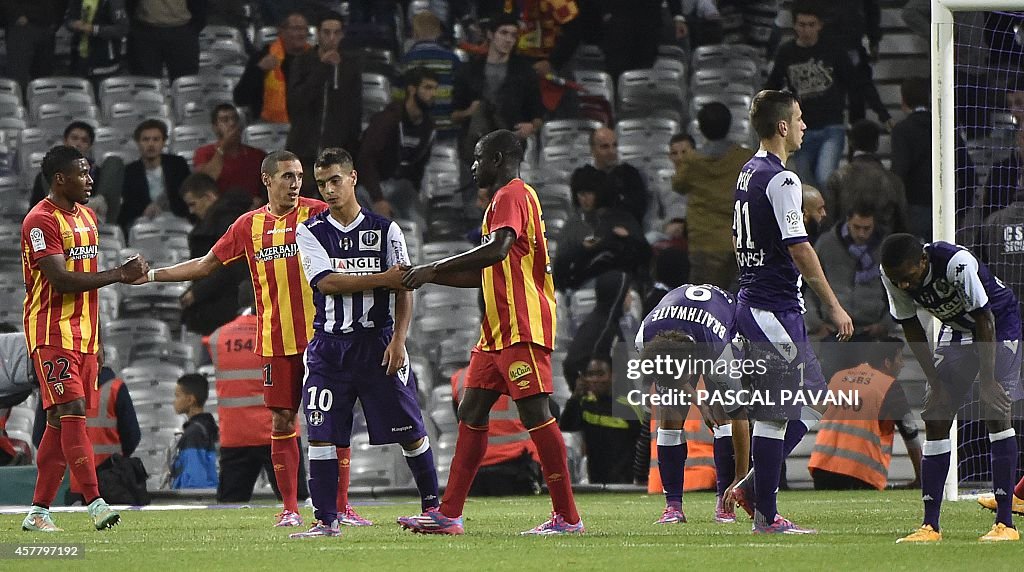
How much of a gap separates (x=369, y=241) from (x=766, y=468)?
87.3 inches

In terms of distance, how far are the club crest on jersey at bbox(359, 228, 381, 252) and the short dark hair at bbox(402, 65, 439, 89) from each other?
302 inches

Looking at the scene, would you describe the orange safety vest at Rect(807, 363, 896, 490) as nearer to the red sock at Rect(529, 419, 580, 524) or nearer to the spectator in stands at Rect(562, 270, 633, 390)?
the spectator in stands at Rect(562, 270, 633, 390)

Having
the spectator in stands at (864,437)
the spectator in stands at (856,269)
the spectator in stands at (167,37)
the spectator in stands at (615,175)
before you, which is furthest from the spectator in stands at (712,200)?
the spectator in stands at (167,37)

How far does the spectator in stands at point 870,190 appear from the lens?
42.2 feet

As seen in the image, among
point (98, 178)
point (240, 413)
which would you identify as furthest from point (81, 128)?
point (240, 413)

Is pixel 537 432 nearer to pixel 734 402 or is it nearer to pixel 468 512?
pixel 734 402

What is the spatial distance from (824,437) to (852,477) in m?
0.39

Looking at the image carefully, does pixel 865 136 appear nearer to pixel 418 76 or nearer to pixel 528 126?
pixel 528 126

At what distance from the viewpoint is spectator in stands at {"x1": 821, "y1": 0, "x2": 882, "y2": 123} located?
13.9 m

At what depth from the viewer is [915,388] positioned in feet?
43.5

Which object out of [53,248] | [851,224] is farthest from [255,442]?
[851,224]

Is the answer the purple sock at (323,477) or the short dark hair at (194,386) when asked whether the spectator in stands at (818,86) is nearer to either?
the short dark hair at (194,386)

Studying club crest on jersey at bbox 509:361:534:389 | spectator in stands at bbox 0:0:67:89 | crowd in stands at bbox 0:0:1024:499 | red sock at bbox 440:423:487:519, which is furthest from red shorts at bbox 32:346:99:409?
spectator in stands at bbox 0:0:67:89

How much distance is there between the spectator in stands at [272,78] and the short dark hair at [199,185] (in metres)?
1.16
